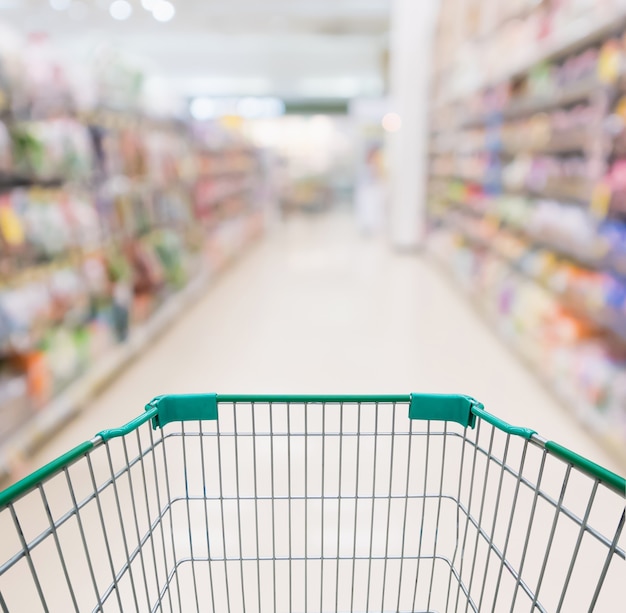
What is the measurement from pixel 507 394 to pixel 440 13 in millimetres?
5794

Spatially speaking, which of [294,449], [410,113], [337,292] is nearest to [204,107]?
[410,113]

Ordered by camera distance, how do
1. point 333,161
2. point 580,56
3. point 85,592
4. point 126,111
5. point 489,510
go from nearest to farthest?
point 85,592 → point 489,510 → point 580,56 → point 126,111 → point 333,161

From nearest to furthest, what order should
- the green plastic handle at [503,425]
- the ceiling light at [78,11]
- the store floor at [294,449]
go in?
the green plastic handle at [503,425] → the store floor at [294,449] → the ceiling light at [78,11]

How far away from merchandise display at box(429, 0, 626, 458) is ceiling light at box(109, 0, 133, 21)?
4.97 meters

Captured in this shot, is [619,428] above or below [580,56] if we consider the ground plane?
below

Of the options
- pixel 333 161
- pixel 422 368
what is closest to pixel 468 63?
pixel 422 368

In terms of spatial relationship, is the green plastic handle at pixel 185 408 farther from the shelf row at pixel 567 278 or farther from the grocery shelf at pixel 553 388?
the shelf row at pixel 567 278

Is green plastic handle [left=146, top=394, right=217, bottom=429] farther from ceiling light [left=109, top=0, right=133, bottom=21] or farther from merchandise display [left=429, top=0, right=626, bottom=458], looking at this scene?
ceiling light [left=109, top=0, right=133, bottom=21]

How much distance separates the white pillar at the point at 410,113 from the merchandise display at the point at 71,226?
415cm

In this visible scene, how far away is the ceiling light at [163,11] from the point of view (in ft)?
23.5

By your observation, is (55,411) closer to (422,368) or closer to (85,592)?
(85,592)

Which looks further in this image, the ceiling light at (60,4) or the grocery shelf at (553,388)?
the ceiling light at (60,4)

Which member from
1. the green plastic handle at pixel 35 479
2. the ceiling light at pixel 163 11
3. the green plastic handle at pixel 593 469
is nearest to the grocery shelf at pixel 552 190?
the green plastic handle at pixel 593 469

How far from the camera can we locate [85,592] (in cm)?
153
